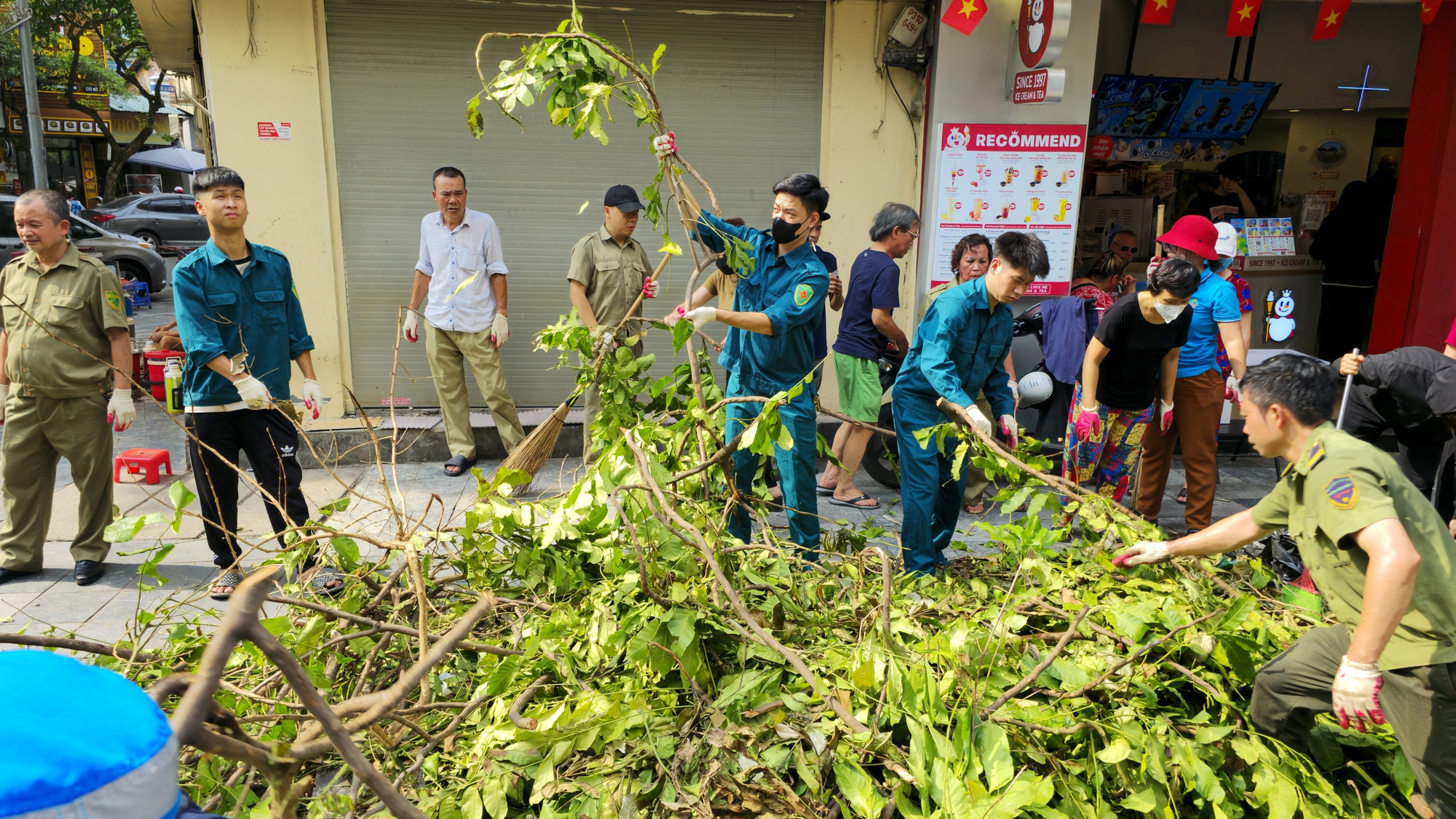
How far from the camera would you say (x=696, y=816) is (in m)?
2.18

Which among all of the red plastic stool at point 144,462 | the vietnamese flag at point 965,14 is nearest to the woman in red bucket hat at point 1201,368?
the vietnamese flag at point 965,14

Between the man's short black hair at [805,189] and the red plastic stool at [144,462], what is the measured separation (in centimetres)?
456

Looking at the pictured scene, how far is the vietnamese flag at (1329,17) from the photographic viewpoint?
630 centimetres

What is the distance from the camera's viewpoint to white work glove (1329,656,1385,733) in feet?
7.70

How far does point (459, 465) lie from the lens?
6.55 meters

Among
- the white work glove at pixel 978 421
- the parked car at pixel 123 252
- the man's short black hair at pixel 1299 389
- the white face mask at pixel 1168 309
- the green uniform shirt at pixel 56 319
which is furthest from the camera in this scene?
the parked car at pixel 123 252

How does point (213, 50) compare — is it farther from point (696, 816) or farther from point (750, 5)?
point (696, 816)

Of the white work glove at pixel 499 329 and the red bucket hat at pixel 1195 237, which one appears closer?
the red bucket hat at pixel 1195 237

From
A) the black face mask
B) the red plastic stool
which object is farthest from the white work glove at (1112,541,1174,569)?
the red plastic stool

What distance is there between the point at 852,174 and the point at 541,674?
549 centimetres

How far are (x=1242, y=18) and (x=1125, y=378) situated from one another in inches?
128

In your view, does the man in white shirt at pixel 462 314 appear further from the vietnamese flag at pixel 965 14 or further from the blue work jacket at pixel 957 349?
the vietnamese flag at pixel 965 14

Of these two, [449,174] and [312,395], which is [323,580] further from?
[449,174]

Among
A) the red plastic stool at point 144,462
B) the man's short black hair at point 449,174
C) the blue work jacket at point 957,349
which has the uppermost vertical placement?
the man's short black hair at point 449,174
